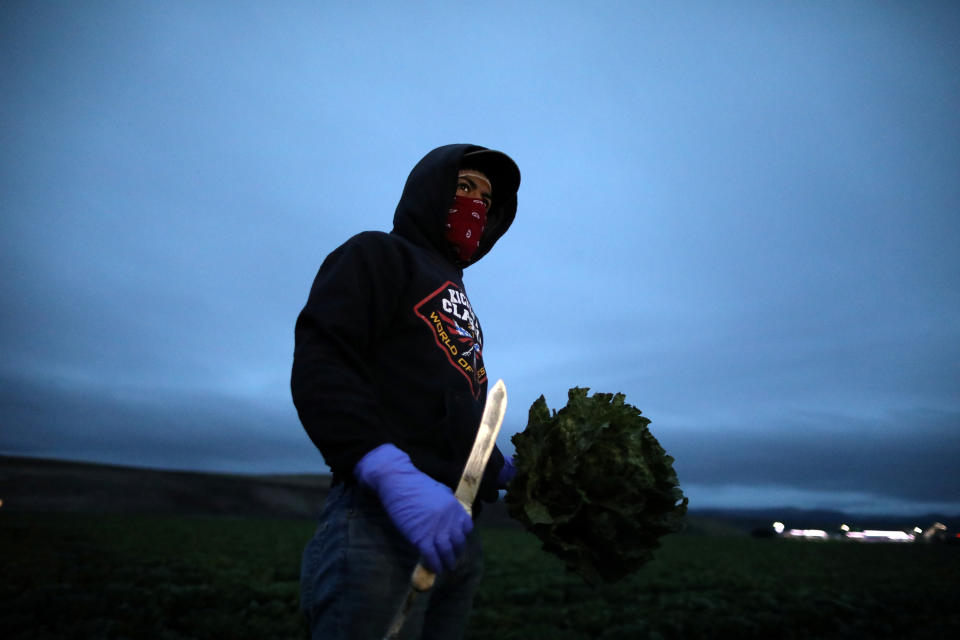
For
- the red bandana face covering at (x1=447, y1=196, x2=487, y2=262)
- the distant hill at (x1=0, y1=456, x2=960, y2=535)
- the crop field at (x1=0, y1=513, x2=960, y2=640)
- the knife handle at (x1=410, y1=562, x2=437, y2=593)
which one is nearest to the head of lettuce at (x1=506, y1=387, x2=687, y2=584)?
the knife handle at (x1=410, y1=562, x2=437, y2=593)

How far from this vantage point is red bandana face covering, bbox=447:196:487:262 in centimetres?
331

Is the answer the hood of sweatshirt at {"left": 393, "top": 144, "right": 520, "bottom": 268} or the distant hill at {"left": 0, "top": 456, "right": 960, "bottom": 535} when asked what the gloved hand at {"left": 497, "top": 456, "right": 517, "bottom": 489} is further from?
the distant hill at {"left": 0, "top": 456, "right": 960, "bottom": 535}

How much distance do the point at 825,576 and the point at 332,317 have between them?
77.3 feet

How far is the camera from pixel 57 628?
7348mm

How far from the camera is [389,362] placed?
8.30ft

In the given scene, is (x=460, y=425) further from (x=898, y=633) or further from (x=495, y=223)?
(x=898, y=633)

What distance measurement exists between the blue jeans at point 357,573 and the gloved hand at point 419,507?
0.21 meters

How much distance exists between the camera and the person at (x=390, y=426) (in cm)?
211

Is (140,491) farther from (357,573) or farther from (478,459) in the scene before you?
(478,459)

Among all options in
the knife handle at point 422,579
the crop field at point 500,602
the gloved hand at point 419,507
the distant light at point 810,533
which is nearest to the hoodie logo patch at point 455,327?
the gloved hand at point 419,507

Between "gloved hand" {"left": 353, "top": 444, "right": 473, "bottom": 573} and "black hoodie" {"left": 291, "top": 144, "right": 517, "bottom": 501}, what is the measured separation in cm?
8

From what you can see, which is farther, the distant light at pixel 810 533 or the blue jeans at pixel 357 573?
the distant light at pixel 810 533

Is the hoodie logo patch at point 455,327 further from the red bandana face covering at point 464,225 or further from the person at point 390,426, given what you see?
the red bandana face covering at point 464,225

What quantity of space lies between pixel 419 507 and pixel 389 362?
0.73 metres
